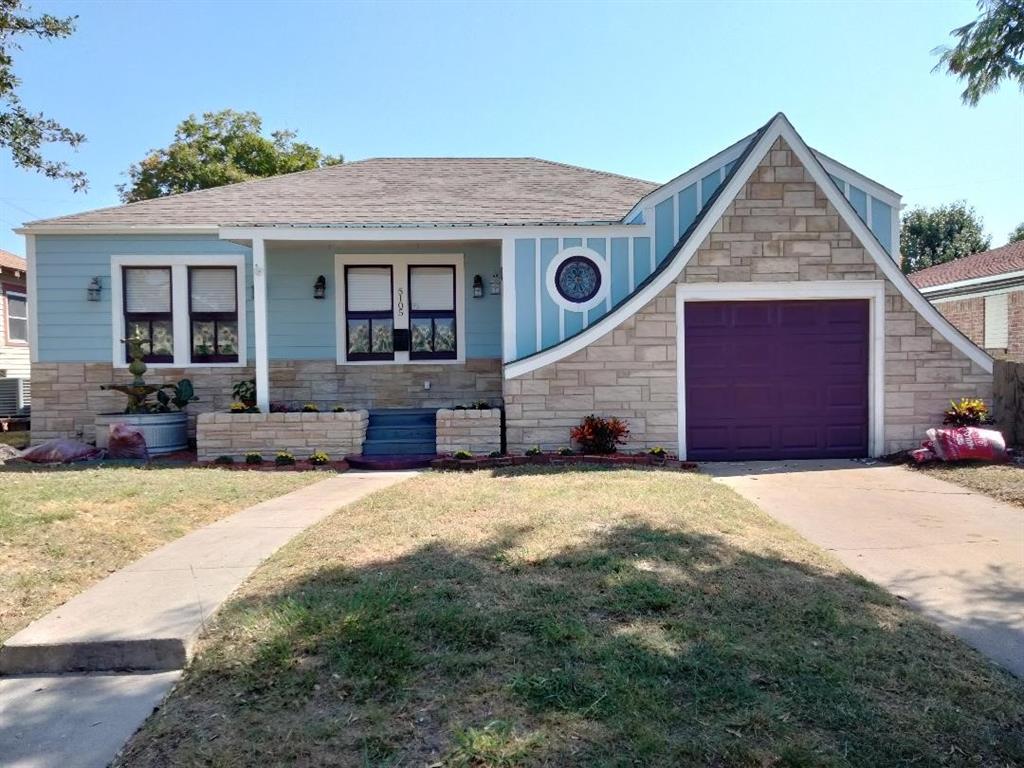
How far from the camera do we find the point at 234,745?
2498mm

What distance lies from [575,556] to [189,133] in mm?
25830

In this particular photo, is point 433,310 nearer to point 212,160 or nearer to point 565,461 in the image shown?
point 565,461

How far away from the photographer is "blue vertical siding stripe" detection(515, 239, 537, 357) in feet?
33.0

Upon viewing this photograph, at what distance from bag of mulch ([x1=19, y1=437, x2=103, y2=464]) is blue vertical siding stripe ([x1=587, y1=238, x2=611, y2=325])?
25.2 ft

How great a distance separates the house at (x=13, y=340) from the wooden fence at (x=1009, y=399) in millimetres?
20238

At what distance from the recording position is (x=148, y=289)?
452 inches

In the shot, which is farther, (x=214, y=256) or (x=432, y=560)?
(x=214, y=256)

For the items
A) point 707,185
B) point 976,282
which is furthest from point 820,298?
point 976,282

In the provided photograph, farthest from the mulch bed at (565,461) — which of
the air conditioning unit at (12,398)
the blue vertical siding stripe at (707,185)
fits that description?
the air conditioning unit at (12,398)

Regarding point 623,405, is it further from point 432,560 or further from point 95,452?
point 95,452

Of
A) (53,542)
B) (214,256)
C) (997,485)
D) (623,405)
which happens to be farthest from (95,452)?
(997,485)

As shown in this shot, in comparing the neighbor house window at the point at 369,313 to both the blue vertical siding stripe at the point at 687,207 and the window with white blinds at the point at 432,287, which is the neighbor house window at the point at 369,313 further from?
the blue vertical siding stripe at the point at 687,207

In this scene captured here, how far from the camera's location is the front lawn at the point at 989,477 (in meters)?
6.87

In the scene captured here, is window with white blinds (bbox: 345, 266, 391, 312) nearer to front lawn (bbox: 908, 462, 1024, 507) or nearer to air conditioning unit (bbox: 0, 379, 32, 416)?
front lawn (bbox: 908, 462, 1024, 507)
